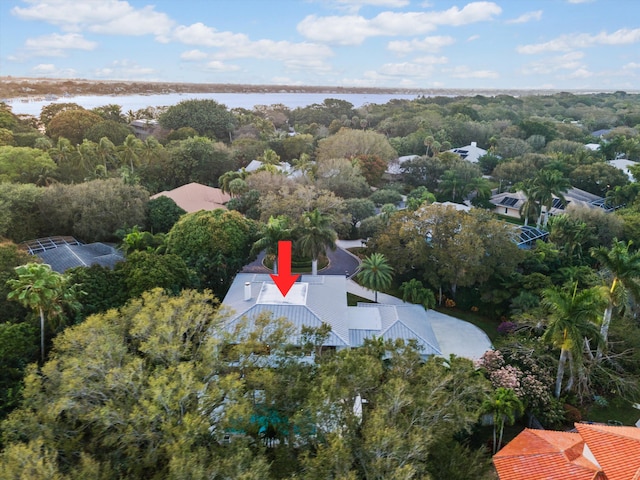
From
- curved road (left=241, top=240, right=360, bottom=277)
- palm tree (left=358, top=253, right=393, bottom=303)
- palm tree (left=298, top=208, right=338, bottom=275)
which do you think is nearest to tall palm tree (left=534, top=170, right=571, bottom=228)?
curved road (left=241, top=240, right=360, bottom=277)

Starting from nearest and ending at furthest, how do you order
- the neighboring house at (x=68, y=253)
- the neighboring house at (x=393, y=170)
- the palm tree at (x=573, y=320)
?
the palm tree at (x=573, y=320) → the neighboring house at (x=68, y=253) → the neighboring house at (x=393, y=170)

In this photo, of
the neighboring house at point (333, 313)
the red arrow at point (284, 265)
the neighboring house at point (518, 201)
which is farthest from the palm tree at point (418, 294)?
the neighboring house at point (518, 201)

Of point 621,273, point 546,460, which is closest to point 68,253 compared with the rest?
point 546,460

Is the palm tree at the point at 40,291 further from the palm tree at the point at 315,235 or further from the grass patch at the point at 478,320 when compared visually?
the grass patch at the point at 478,320

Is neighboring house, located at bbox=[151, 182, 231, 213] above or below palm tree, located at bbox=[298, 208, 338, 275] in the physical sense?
below

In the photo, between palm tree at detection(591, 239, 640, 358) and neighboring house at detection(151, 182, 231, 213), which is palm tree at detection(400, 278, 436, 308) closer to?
palm tree at detection(591, 239, 640, 358)

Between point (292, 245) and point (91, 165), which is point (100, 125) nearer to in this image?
point (91, 165)
